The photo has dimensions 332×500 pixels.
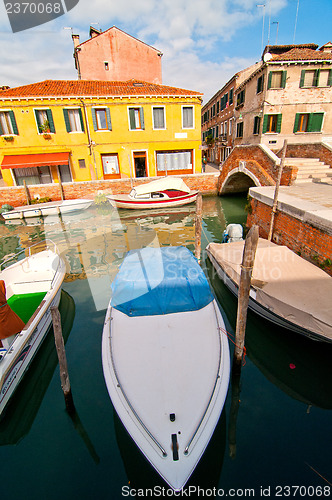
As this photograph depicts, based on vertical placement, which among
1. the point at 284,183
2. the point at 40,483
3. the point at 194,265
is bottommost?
the point at 40,483

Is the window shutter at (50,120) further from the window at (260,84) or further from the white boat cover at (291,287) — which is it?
the white boat cover at (291,287)

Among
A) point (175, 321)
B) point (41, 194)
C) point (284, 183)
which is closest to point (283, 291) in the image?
point (175, 321)

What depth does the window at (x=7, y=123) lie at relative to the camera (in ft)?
58.0

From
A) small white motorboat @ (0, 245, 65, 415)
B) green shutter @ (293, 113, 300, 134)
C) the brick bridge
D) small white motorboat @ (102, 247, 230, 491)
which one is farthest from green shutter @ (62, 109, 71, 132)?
small white motorboat @ (102, 247, 230, 491)

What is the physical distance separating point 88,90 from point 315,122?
16.6m

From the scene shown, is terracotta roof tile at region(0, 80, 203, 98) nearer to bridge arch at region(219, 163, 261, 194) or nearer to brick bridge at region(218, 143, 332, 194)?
bridge arch at region(219, 163, 261, 194)

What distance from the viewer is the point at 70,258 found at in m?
10.6

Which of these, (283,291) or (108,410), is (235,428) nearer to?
(108,410)

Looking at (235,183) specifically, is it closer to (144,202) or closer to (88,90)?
(144,202)

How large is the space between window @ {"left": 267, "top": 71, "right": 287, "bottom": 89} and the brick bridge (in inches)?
238

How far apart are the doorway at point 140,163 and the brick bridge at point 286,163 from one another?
7.00m

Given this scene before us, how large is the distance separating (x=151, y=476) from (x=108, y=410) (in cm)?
122

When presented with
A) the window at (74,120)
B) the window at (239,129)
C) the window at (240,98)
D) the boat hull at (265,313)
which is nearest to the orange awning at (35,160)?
the window at (74,120)

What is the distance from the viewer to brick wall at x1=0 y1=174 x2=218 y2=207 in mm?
17703
